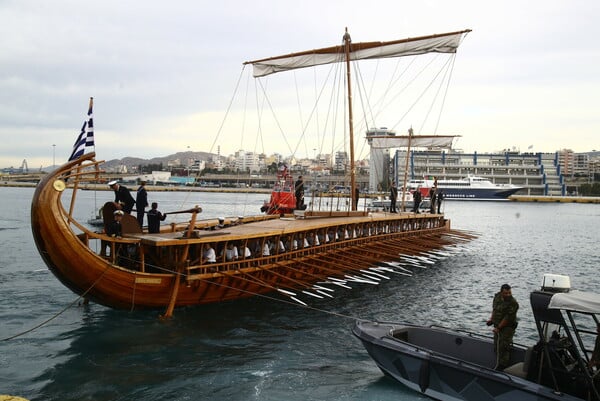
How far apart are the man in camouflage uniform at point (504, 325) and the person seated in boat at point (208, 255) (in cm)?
821

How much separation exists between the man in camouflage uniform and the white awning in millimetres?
1160

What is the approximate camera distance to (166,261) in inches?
574

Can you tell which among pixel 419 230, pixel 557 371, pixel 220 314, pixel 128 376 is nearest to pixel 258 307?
pixel 220 314

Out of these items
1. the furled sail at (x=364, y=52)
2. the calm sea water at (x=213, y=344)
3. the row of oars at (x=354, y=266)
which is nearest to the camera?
the calm sea water at (x=213, y=344)

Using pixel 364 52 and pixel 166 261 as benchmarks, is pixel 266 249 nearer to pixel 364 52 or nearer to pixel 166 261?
pixel 166 261

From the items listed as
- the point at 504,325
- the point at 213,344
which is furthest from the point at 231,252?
the point at 504,325

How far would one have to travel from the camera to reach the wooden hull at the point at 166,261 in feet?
39.3

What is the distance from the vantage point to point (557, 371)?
8.81m

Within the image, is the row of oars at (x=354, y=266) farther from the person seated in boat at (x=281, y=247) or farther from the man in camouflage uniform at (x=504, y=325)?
the man in camouflage uniform at (x=504, y=325)

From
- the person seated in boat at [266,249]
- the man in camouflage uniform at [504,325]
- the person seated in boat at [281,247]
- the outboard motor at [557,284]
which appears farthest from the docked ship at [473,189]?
the outboard motor at [557,284]

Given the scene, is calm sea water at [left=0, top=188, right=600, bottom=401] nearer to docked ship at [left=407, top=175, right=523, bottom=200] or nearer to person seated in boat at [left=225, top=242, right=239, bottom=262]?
person seated in boat at [left=225, top=242, right=239, bottom=262]

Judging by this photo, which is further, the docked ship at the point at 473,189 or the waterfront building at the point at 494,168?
the waterfront building at the point at 494,168

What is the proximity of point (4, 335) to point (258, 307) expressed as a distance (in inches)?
295

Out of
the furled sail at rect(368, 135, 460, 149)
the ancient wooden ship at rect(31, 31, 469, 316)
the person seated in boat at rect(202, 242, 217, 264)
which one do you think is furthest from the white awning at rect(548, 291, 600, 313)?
the furled sail at rect(368, 135, 460, 149)
